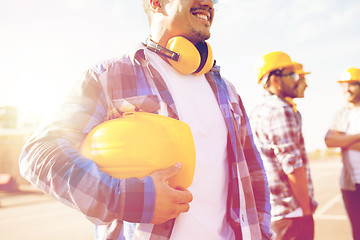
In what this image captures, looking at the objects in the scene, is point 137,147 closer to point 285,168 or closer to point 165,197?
point 165,197

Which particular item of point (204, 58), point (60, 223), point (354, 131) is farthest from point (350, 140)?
point (60, 223)

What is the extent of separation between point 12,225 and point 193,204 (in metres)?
7.52

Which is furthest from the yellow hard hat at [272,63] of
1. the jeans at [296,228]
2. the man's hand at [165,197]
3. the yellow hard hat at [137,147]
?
the man's hand at [165,197]

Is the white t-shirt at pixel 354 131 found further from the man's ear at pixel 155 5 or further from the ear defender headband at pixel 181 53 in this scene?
the man's ear at pixel 155 5

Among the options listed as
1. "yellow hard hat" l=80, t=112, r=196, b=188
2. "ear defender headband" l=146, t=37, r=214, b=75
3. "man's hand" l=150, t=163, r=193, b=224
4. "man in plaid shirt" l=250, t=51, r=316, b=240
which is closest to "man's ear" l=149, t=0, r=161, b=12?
"ear defender headband" l=146, t=37, r=214, b=75

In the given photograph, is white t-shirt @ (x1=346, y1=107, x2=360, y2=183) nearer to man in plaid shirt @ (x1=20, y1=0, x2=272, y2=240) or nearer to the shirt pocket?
man in plaid shirt @ (x1=20, y1=0, x2=272, y2=240)

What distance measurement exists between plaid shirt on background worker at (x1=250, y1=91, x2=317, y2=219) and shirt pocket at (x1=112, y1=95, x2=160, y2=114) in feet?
6.07

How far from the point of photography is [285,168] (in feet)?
9.79

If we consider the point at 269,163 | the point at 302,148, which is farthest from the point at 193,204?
the point at 302,148

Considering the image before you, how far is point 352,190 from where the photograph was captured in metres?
4.03

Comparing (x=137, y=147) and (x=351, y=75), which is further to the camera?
(x=351, y=75)

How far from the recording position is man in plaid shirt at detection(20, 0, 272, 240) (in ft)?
3.56

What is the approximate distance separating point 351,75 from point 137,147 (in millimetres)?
4195

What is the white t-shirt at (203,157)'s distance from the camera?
1.50 metres
